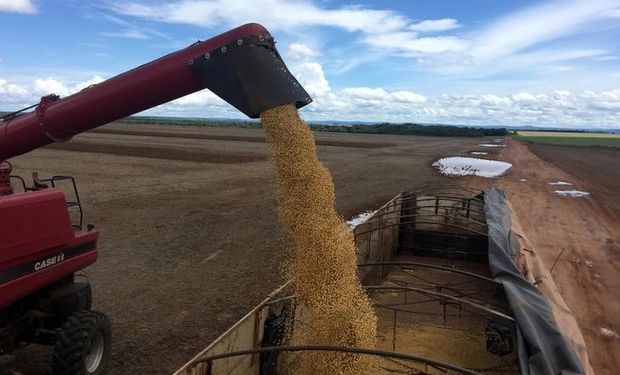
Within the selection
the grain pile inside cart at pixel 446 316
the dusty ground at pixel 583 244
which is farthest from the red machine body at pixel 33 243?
the dusty ground at pixel 583 244

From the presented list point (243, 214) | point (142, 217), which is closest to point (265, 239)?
point (243, 214)

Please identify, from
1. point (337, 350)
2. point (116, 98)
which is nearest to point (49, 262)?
point (116, 98)

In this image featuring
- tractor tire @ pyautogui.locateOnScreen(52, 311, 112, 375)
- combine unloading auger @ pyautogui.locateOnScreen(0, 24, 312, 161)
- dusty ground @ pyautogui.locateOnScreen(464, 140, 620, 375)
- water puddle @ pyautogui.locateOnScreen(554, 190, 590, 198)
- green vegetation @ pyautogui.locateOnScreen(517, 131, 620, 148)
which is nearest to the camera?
combine unloading auger @ pyautogui.locateOnScreen(0, 24, 312, 161)

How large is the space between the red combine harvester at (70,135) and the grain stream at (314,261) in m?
0.45

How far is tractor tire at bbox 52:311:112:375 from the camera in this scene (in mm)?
4965

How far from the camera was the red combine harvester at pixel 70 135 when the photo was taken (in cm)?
438

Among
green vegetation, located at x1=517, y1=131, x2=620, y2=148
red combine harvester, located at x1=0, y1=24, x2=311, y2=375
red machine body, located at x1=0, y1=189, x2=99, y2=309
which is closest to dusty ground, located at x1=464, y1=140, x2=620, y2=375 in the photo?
red combine harvester, located at x1=0, y1=24, x2=311, y2=375

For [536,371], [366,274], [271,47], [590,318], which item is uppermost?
[271,47]

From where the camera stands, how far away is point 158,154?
3006cm

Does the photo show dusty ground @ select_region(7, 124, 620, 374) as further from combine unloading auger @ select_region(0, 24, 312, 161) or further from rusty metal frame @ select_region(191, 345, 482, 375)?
combine unloading auger @ select_region(0, 24, 312, 161)

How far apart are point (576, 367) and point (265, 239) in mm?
8250

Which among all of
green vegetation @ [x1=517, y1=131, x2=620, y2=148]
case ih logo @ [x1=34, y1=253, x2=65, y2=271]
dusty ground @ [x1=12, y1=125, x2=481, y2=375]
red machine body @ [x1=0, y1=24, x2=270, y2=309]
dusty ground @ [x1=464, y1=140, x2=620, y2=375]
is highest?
red machine body @ [x1=0, y1=24, x2=270, y2=309]

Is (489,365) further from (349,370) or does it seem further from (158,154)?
(158,154)

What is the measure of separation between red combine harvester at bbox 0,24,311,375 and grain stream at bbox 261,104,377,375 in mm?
450
